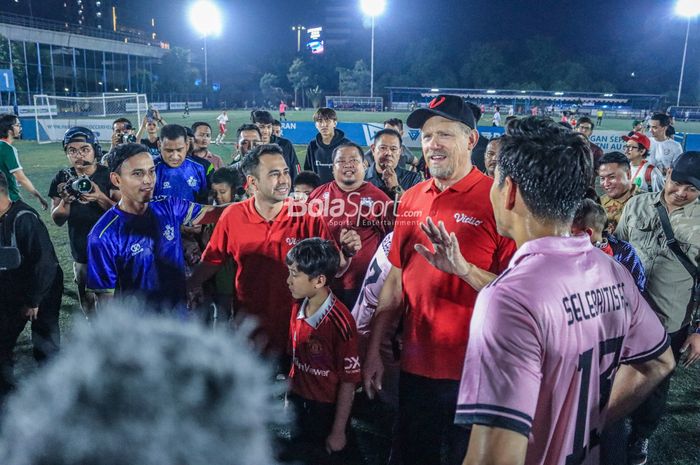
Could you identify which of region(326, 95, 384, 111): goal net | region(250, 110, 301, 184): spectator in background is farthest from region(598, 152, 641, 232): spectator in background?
region(326, 95, 384, 111): goal net

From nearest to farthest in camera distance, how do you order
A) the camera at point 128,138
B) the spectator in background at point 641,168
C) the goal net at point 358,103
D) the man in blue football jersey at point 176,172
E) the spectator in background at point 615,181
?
the spectator in background at point 615,181 < the man in blue football jersey at point 176,172 < the spectator in background at point 641,168 < the camera at point 128,138 < the goal net at point 358,103

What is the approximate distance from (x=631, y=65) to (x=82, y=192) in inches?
3777

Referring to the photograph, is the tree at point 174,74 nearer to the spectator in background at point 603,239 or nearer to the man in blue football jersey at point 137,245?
the man in blue football jersey at point 137,245

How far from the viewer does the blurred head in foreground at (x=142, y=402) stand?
29.2 inches

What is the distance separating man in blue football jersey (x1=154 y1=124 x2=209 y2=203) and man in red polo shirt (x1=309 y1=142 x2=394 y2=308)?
1.82 m

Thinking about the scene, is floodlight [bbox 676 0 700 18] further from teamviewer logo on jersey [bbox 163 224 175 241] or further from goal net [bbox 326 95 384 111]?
teamviewer logo on jersey [bbox 163 224 175 241]

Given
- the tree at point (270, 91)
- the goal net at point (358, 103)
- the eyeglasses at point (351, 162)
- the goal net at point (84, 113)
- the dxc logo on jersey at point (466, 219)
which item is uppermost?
the tree at point (270, 91)

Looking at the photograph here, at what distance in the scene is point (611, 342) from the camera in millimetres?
1587

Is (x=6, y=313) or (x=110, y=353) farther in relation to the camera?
(x=6, y=313)

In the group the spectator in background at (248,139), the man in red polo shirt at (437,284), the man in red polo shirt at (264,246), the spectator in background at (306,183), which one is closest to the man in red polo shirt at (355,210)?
the spectator in background at (306,183)

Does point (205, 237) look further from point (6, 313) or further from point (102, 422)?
point (102, 422)

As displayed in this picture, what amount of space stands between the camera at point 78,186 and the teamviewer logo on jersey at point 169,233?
83 cm

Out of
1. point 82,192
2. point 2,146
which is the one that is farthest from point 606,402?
point 2,146

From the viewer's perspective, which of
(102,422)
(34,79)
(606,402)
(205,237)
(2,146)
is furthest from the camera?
(34,79)
